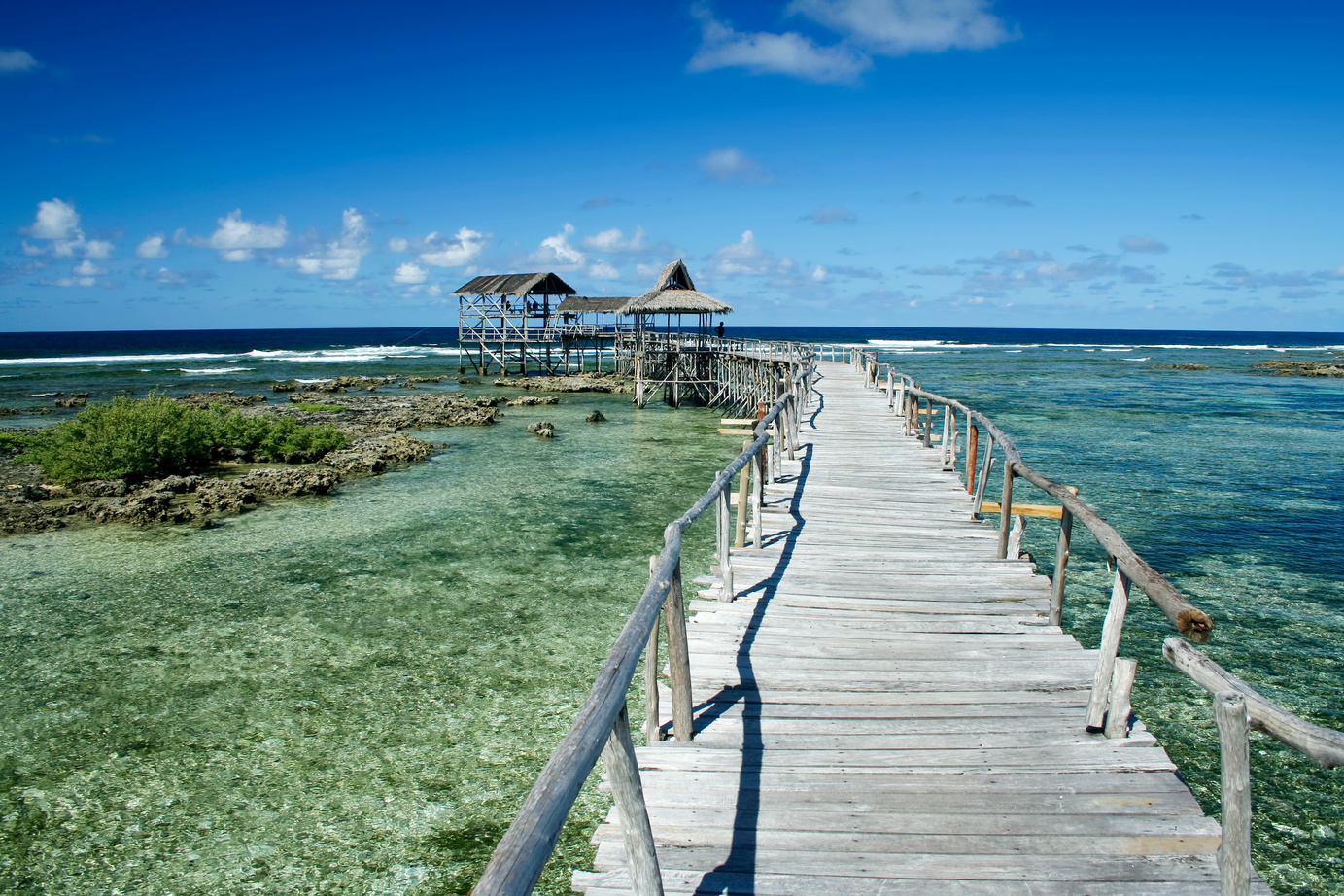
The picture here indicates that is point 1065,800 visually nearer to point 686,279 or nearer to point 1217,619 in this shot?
point 1217,619

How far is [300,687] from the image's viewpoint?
8.09 m

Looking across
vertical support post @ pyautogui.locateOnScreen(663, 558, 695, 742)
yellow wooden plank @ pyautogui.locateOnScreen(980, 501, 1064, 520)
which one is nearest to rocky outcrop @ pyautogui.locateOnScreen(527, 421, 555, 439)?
yellow wooden plank @ pyautogui.locateOnScreen(980, 501, 1064, 520)

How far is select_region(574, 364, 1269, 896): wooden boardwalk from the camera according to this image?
3.18 meters

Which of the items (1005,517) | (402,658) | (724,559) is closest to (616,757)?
(724,559)

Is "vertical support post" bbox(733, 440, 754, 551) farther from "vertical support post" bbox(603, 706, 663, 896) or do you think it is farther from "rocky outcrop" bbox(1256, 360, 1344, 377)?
"rocky outcrop" bbox(1256, 360, 1344, 377)

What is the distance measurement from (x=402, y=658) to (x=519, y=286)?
131ft

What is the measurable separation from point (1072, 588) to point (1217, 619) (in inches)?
66.3

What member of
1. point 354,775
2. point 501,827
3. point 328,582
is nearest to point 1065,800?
point 501,827

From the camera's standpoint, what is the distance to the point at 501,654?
29.1ft

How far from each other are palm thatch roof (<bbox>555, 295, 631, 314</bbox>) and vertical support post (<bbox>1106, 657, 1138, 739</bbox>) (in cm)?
Result: 4423

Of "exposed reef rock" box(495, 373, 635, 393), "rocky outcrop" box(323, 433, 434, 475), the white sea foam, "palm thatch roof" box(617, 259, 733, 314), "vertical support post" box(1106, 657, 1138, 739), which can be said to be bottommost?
"rocky outcrop" box(323, 433, 434, 475)

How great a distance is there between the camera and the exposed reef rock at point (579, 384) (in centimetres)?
4334

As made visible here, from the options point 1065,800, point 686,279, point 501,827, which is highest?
point 686,279

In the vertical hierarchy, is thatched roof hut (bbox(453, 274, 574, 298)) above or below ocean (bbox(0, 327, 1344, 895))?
above
